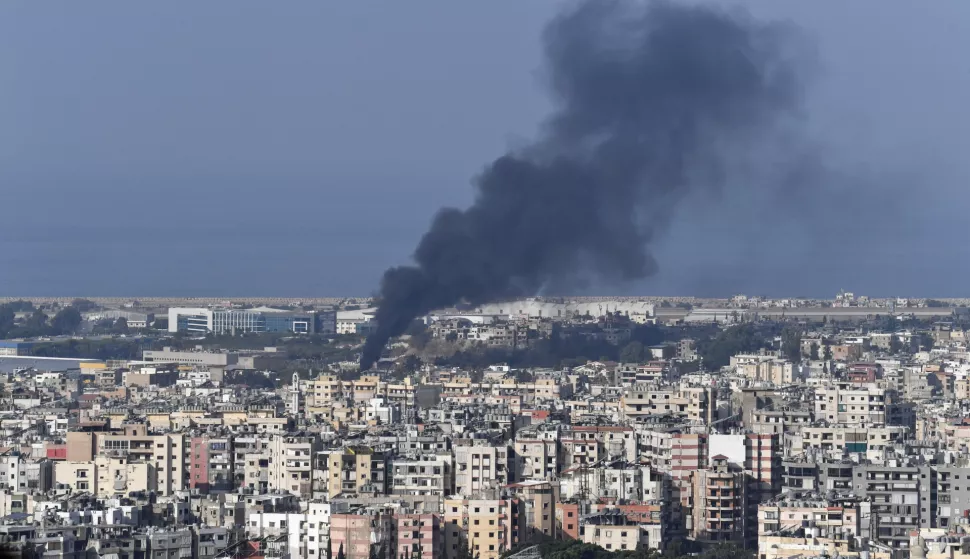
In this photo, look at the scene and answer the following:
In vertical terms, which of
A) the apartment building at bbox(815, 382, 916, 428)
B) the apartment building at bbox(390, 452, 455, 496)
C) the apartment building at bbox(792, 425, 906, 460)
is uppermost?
the apartment building at bbox(815, 382, 916, 428)

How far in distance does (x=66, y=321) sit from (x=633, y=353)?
3372 centimetres

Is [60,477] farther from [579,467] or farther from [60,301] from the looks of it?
[60,301]

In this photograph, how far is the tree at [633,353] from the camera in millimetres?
71812

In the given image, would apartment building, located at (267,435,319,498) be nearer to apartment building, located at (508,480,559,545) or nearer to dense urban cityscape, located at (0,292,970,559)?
dense urban cityscape, located at (0,292,970,559)

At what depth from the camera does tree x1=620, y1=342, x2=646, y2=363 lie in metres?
71.8

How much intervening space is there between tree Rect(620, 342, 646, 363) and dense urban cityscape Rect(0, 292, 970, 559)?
605mm

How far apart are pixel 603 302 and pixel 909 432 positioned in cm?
4917

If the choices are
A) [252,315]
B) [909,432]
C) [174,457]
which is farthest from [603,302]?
[174,457]

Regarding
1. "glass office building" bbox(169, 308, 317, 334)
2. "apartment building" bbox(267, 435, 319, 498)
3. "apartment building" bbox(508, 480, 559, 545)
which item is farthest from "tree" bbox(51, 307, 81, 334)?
"apartment building" bbox(508, 480, 559, 545)

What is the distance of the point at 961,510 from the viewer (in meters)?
31.6

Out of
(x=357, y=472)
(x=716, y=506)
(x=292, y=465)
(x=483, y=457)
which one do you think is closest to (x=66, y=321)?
(x=292, y=465)

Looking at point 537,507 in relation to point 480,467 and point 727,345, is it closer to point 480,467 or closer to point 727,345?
point 480,467

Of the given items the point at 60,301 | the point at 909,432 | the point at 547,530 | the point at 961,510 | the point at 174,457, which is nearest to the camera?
the point at 547,530

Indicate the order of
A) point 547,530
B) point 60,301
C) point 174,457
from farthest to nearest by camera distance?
point 60,301
point 174,457
point 547,530
